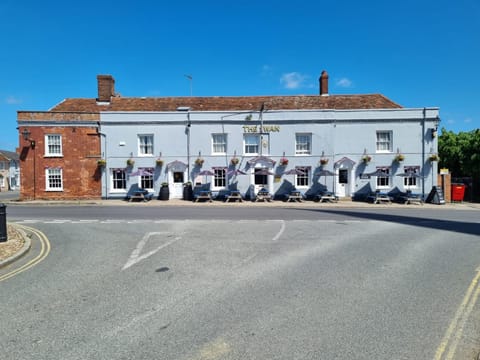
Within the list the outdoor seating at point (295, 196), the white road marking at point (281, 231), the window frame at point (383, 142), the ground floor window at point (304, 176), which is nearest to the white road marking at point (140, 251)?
the white road marking at point (281, 231)

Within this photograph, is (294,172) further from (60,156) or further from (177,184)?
(60,156)

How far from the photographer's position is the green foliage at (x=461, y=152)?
23188mm

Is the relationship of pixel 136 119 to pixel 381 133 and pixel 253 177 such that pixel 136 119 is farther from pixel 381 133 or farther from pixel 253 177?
pixel 381 133

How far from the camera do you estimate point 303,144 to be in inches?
854

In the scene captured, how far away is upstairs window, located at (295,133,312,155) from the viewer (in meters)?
21.6

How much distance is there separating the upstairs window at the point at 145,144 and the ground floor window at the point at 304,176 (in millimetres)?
11807

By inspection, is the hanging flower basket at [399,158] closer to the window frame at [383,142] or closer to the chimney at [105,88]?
the window frame at [383,142]

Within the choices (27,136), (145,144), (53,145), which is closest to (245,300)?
(145,144)

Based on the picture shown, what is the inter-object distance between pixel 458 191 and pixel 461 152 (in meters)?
7.46

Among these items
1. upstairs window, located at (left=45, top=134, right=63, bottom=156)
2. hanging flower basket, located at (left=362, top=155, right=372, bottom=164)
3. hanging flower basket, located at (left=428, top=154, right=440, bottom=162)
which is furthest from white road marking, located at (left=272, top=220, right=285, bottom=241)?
upstairs window, located at (left=45, top=134, right=63, bottom=156)

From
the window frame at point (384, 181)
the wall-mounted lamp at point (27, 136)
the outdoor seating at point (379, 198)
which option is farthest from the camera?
the window frame at point (384, 181)

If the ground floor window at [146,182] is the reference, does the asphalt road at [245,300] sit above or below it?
below

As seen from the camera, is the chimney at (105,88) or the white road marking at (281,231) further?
the chimney at (105,88)

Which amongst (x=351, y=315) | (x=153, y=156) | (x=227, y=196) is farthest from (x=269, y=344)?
(x=153, y=156)
